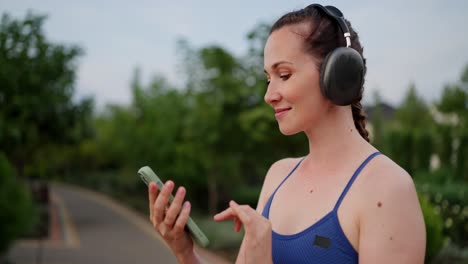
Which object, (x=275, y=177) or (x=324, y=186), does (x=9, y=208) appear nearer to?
(x=275, y=177)

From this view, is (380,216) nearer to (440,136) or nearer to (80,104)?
(80,104)

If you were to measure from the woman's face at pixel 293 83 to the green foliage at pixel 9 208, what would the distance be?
898cm

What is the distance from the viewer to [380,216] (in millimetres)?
1445

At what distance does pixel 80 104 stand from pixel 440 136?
1270 centimetres

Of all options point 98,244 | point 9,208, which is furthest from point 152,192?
point 98,244

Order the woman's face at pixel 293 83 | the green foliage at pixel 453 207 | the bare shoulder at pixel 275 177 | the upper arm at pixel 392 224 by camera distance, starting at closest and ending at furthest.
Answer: the upper arm at pixel 392 224 → the woman's face at pixel 293 83 → the bare shoulder at pixel 275 177 → the green foliage at pixel 453 207

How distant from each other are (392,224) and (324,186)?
31cm

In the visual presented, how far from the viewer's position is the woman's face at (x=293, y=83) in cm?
166

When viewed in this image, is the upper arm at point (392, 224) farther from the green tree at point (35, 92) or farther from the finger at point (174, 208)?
the green tree at point (35, 92)

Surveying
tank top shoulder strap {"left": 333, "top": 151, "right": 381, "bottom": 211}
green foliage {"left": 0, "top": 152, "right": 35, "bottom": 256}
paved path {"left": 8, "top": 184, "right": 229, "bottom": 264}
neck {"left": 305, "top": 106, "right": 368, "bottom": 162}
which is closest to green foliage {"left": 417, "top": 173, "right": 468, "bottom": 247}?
paved path {"left": 8, "top": 184, "right": 229, "bottom": 264}

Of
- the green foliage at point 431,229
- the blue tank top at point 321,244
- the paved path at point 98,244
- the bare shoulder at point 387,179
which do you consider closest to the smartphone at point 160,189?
the blue tank top at point 321,244

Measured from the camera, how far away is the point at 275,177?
2.05 m

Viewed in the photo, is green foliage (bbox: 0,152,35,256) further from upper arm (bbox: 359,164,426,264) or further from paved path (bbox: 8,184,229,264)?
upper arm (bbox: 359,164,426,264)

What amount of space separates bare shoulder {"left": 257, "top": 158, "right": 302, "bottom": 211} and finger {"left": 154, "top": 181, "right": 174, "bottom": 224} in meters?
0.51
